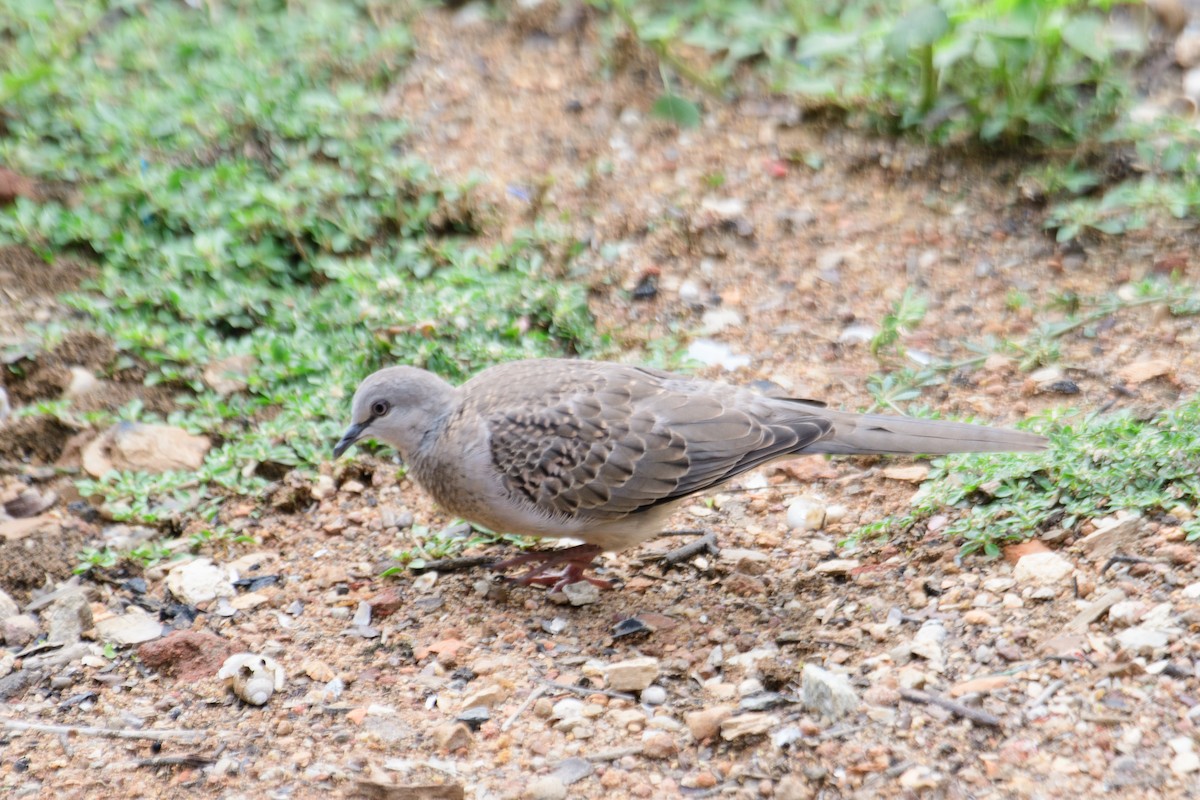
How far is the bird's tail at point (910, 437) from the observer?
4445 millimetres

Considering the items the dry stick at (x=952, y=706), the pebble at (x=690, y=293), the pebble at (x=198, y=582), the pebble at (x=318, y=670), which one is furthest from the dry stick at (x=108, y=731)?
the pebble at (x=690, y=293)

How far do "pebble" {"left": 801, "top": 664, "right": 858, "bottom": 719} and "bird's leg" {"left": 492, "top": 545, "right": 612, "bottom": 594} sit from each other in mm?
1183

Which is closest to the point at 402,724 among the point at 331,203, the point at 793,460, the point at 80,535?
the point at 80,535

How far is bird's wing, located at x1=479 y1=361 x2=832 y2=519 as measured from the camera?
4.61 metres

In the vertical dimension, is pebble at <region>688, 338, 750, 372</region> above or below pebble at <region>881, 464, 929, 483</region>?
above

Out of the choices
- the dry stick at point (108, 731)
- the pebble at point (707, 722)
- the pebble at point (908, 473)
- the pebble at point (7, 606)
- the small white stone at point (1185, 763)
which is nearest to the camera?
the small white stone at point (1185, 763)

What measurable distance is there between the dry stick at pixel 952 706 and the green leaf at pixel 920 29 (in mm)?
3397

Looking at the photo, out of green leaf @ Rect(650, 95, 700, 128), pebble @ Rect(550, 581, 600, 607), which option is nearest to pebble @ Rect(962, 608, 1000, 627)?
pebble @ Rect(550, 581, 600, 607)

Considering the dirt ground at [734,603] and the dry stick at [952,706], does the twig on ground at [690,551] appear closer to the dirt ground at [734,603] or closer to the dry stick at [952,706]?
the dirt ground at [734,603]

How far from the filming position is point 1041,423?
4.88 metres

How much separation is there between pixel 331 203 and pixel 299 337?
90cm

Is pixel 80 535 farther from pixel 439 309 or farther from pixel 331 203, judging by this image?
pixel 331 203

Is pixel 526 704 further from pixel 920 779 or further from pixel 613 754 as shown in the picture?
pixel 920 779

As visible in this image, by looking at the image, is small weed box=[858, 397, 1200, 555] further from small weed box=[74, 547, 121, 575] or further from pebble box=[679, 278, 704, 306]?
small weed box=[74, 547, 121, 575]
